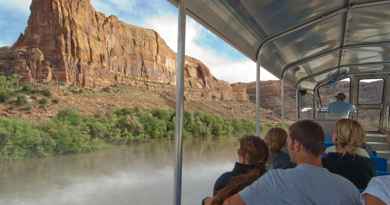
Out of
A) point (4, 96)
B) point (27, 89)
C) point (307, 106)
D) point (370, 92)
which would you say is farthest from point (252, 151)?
point (27, 89)


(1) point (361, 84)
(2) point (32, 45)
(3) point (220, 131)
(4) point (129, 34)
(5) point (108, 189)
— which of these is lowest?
(5) point (108, 189)

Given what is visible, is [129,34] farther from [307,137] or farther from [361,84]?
[307,137]

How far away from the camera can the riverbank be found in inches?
550

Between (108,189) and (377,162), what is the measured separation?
44.2 ft

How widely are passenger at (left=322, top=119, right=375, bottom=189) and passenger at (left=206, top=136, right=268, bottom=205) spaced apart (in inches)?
14.7

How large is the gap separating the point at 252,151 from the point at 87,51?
36688mm

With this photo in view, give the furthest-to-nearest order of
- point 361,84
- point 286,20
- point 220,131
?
point 220,131
point 361,84
point 286,20

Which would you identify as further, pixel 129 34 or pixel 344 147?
pixel 129 34

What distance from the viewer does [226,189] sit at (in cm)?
114

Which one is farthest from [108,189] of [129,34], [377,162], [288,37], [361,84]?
[129,34]

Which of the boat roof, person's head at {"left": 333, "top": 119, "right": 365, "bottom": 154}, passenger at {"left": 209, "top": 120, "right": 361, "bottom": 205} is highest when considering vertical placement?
the boat roof

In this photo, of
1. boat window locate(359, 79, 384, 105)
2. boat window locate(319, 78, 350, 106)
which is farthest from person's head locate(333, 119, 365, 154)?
boat window locate(359, 79, 384, 105)

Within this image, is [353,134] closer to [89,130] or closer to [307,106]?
[307,106]

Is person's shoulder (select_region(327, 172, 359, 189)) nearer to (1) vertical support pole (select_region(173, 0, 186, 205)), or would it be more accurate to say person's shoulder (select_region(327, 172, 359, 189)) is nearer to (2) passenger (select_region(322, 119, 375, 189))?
(2) passenger (select_region(322, 119, 375, 189))
